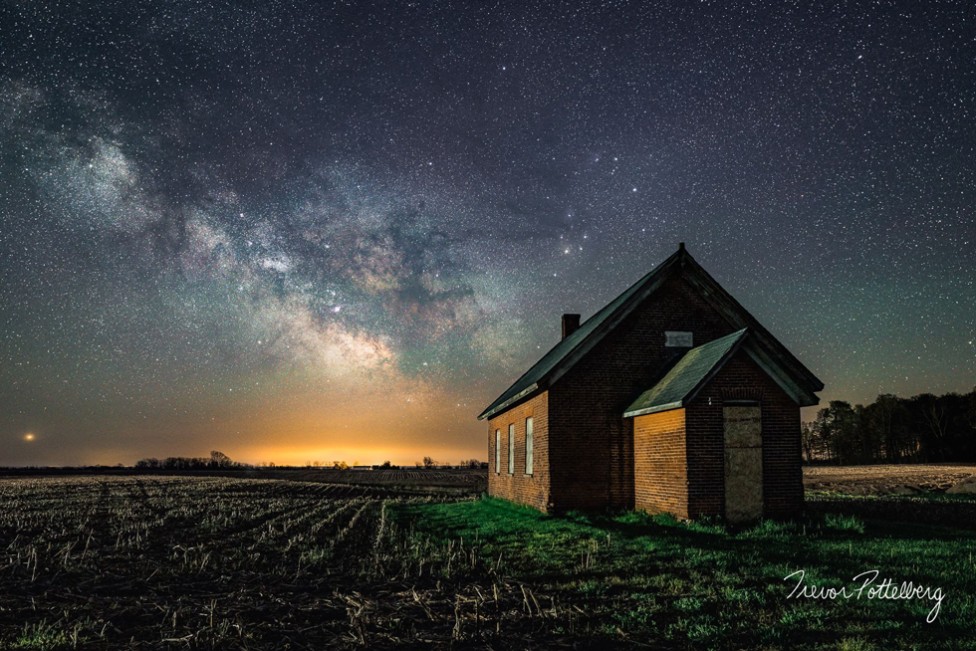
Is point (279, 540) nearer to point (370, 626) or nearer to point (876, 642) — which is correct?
point (370, 626)

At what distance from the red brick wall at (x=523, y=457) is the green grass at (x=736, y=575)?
10.5ft

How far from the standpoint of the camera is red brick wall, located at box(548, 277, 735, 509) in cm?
2116

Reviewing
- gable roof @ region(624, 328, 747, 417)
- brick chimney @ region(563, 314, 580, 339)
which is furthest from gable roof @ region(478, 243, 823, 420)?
brick chimney @ region(563, 314, 580, 339)

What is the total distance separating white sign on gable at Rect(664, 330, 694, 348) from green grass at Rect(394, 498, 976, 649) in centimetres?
572

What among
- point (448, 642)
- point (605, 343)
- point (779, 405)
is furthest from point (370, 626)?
point (605, 343)

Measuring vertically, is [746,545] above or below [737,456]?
below

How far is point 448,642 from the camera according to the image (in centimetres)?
810

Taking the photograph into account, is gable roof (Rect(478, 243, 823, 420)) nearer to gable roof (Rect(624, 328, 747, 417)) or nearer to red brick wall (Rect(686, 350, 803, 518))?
gable roof (Rect(624, 328, 747, 417))

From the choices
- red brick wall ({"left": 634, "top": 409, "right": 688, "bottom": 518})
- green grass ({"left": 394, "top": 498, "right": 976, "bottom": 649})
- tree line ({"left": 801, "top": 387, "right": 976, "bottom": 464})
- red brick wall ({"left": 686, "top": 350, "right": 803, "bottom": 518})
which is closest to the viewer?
green grass ({"left": 394, "top": 498, "right": 976, "bottom": 649})

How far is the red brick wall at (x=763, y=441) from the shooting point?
17312 mm

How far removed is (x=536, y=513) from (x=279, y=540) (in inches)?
282

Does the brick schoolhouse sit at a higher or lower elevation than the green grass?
higher

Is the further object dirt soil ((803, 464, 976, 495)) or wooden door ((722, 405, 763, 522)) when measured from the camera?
dirt soil ((803, 464, 976, 495))

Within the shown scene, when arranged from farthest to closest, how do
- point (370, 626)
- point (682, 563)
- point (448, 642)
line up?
point (682, 563) < point (370, 626) < point (448, 642)
